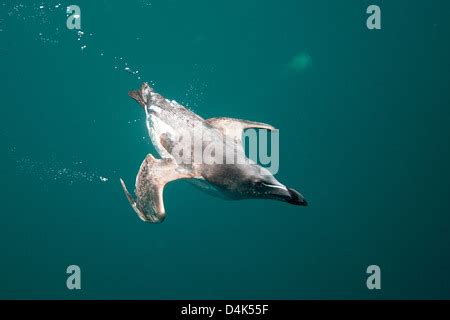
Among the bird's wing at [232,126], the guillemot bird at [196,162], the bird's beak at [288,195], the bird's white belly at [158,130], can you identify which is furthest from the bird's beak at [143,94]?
the bird's beak at [288,195]

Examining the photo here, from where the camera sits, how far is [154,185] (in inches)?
220

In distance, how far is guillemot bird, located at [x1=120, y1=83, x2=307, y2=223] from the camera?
4723mm

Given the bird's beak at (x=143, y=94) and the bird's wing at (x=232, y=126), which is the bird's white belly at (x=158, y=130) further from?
the bird's wing at (x=232, y=126)

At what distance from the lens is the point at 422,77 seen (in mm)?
23234

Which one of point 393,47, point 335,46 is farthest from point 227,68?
point 393,47

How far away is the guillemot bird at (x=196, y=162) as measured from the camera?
4723mm

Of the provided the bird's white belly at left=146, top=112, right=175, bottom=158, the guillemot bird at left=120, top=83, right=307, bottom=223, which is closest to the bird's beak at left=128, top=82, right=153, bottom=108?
the guillemot bird at left=120, top=83, right=307, bottom=223

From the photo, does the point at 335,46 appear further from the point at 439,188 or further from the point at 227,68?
the point at 439,188

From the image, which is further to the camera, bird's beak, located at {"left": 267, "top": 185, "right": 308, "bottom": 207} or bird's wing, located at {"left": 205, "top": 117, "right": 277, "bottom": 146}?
bird's wing, located at {"left": 205, "top": 117, "right": 277, "bottom": 146}

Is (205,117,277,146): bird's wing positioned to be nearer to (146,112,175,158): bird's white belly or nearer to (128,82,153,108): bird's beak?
(146,112,175,158): bird's white belly

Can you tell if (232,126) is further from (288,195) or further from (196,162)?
(288,195)

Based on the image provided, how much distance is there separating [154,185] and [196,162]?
0.86 m

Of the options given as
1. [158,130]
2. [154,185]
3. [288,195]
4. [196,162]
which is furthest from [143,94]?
[288,195]

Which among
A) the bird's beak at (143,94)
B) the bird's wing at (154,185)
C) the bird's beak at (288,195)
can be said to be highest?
the bird's beak at (143,94)
